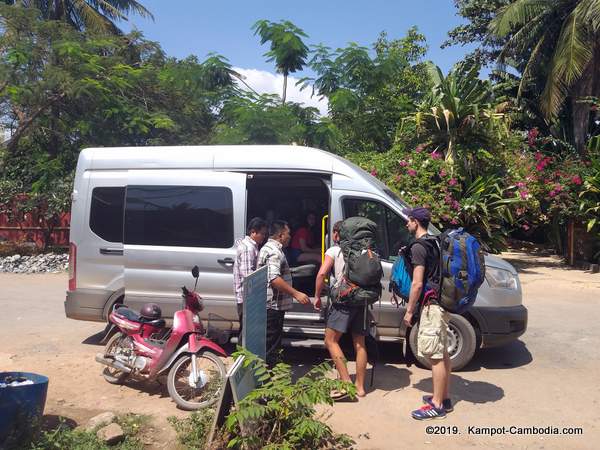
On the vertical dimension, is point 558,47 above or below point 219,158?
above

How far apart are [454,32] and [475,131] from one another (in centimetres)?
1230

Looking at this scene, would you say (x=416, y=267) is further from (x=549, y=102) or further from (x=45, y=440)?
(x=549, y=102)

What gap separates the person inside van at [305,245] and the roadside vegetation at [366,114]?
4.36m

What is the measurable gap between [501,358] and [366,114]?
396 inches

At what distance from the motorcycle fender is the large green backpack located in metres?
1.20

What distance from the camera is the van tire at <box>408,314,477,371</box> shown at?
5.99 metres

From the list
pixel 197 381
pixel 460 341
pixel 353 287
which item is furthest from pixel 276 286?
pixel 460 341

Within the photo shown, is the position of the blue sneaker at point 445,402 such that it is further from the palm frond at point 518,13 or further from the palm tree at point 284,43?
the palm frond at point 518,13

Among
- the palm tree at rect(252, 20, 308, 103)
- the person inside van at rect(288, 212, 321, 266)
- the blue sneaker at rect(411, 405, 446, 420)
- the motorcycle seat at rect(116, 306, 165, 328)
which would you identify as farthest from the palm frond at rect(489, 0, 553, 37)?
the motorcycle seat at rect(116, 306, 165, 328)

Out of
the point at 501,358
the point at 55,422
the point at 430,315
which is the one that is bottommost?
the point at 55,422

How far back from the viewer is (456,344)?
6.05 m

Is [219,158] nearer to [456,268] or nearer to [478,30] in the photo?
[456,268]

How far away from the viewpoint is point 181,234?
647cm

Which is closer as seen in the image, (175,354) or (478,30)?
(175,354)
